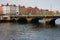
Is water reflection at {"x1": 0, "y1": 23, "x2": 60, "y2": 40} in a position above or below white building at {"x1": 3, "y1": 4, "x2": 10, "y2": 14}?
above

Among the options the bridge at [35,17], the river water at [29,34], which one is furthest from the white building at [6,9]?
the river water at [29,34]

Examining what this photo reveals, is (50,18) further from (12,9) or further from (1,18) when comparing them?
(12,9)

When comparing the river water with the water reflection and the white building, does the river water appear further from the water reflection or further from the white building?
the white building

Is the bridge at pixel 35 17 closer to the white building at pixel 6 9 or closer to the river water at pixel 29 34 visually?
the river water at pixel 29 34

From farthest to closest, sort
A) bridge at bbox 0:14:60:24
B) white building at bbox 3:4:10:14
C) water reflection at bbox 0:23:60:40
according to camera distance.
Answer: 1. white building at bbox 3:4:10:14
2. bridge at bbox 0:14:60:24
3. water reflection at bbox 0:23:60:40

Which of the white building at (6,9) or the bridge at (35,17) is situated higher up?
the bridge at (35,17)

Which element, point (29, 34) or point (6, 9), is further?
point (6, 9)

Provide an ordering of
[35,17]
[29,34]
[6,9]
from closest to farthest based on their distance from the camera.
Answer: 1. [29,34]
2. [35,17]
3. [6,9]

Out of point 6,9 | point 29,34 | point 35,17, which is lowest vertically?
point 6,9

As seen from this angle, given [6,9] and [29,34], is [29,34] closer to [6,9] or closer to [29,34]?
[29,34]

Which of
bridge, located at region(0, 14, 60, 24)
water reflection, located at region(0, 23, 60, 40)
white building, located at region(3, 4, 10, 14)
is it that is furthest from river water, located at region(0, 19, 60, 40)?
white building, located at region(3, 4, 10, 14)

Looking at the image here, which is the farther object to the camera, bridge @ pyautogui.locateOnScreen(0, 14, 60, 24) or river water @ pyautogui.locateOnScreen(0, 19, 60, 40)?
bridge @ pyautogui.locateOnScreen(0, 14, 60, 24)

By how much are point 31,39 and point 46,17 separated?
59.7 m

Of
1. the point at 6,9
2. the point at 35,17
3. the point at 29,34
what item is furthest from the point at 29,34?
the point at 6,9
